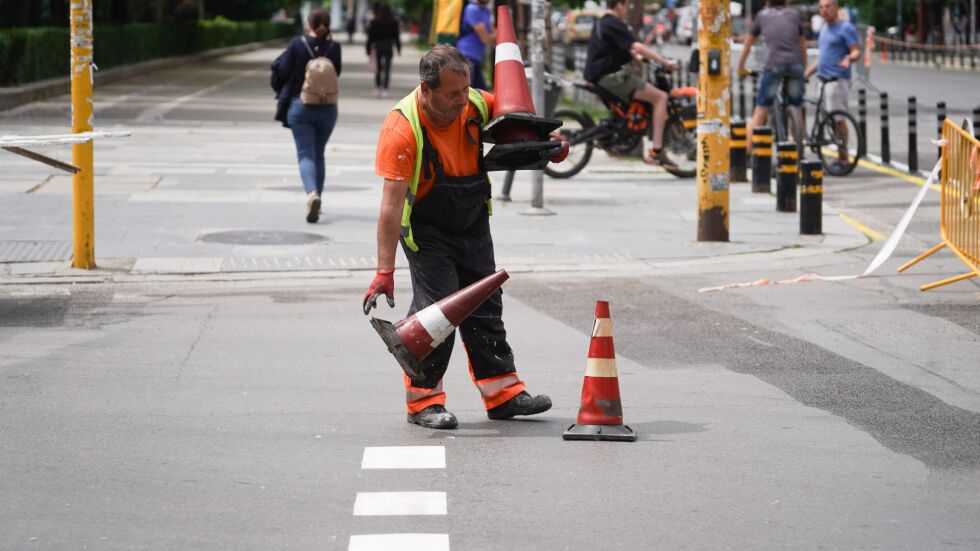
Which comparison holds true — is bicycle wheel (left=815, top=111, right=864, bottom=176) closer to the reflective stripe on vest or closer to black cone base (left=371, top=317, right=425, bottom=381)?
the reflective stripe on vest

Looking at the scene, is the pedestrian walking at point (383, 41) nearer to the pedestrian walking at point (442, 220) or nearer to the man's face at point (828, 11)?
the man's face at point (828, 11)

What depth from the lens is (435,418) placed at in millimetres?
6941

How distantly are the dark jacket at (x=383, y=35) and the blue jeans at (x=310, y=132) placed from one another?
1962 cm

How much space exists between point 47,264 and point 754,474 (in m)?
6.87

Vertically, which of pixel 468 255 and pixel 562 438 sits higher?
pixel 468 255

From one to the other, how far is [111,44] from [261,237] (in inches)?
1035

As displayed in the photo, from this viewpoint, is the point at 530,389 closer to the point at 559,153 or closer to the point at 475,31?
the point at 559,153

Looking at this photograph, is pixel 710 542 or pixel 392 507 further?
pixel 392 507

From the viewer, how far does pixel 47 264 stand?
37.9 ft

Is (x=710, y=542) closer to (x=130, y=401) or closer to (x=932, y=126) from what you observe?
(x=130, y=401)

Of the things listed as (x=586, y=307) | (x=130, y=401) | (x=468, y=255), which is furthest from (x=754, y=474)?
(x=586, y=307)

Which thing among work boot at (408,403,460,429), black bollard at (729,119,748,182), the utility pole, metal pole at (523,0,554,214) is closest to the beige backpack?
metal pole at (523,0,554,214)

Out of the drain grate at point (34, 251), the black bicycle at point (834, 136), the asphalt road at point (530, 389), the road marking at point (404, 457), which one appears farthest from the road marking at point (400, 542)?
the black bicycle at point (834, 136)

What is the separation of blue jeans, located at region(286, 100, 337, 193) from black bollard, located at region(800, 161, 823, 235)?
409cm
